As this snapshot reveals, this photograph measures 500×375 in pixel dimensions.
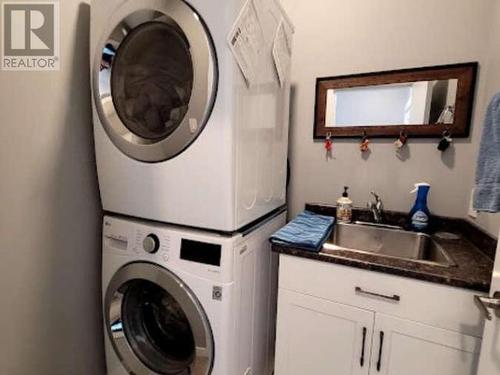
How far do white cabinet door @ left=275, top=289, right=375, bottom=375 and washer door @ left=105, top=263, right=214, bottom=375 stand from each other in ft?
1.25

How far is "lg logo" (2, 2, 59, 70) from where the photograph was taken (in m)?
1.04

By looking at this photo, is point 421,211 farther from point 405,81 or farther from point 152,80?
point 152,80

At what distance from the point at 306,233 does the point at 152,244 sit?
673mm

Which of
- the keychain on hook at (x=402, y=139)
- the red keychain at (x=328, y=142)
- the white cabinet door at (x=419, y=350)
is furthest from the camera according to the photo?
the red keychain at (x=328, y=142)

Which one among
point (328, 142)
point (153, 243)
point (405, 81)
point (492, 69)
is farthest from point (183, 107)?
→ point (492, 69)

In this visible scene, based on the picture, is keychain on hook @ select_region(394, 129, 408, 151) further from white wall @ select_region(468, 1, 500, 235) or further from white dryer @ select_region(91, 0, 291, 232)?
white dryer @ select_region(91, 0, 291, 232)

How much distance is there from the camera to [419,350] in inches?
40.3

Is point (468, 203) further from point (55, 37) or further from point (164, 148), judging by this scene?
point (55, 37)

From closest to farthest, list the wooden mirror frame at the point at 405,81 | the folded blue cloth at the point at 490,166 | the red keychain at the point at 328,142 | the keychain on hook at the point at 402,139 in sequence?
the folded blue cloth at the point at 490,166, the wooden mirror frame at the point at 405,81, the keychain on hook at the point at 402,139, the red keychain at the point at 328,142

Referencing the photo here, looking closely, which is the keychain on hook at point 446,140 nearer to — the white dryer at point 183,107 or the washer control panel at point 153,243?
the white dryer at point 183,107

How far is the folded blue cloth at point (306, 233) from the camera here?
117cm

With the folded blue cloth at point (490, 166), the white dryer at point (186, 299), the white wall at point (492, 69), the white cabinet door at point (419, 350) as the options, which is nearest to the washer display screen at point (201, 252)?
the white dryer at point (186, 299)

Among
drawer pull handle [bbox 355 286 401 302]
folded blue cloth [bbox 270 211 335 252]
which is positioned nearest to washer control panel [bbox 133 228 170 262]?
folded blue cloth [bbox 270 211 335 252]

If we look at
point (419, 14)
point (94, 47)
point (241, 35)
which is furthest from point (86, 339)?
point (419, 14)
